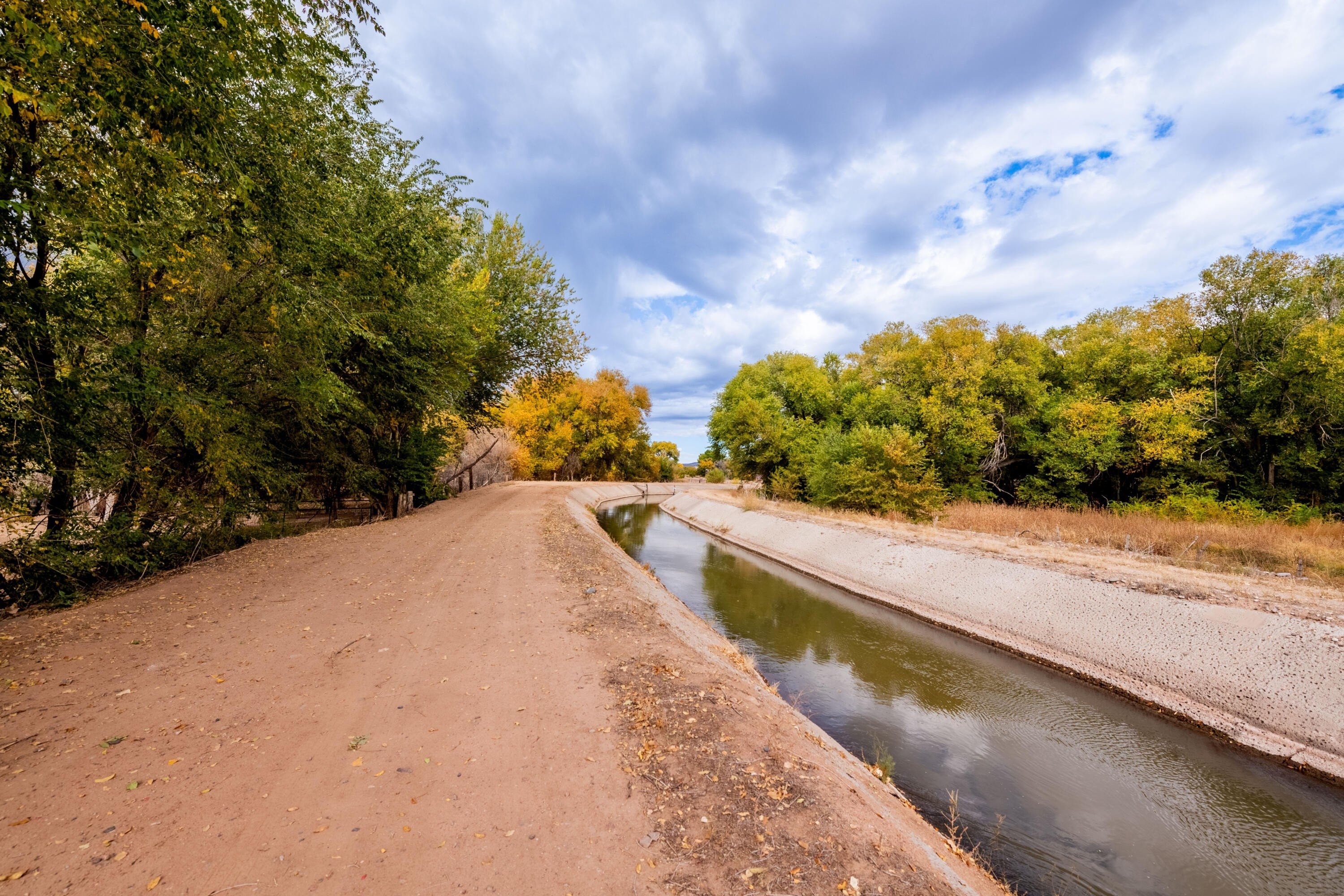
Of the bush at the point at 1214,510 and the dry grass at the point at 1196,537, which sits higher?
the bush at the point at 1214,510

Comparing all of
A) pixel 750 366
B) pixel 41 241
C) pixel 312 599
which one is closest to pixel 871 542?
pixel 312 599

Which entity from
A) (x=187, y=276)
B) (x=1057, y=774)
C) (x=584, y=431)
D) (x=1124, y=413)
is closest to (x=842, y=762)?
(x=1057, y=774)

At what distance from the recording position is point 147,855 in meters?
2.88

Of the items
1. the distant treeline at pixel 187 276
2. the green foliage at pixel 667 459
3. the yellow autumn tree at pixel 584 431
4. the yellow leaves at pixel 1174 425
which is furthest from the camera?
the green foliage at pixel 667 459

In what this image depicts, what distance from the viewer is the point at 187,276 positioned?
338 inches

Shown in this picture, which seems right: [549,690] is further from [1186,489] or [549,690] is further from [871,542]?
[1186,489]

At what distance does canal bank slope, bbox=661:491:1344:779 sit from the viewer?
707cm

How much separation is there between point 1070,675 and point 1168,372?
19.9 metres

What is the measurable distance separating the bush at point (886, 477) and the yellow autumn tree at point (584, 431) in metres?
24.6

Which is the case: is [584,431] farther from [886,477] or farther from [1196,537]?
[1196,537]

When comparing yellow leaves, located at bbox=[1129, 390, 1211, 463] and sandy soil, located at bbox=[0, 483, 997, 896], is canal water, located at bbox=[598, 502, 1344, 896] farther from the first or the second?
yellow leaves, located at bbox=[1129, 390, 1211, 463]

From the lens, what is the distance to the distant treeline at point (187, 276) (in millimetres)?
4672

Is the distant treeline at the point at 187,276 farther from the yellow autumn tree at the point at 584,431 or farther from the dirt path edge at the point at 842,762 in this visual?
the yellow autumn tree at the point at 584,431

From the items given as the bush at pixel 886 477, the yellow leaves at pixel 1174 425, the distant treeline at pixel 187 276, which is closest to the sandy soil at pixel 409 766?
the distant treeline at pixel 187 276
